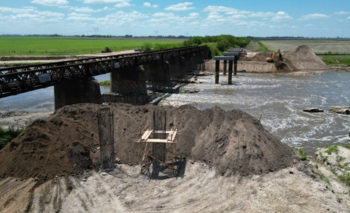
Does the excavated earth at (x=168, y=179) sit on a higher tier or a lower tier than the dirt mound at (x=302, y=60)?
lower

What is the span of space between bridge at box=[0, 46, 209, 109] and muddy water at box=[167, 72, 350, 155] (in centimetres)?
573

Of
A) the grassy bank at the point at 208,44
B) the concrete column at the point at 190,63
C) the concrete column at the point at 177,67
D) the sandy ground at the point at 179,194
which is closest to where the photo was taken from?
the sandy ground at the point at 179,194

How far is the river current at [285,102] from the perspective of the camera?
2356cm

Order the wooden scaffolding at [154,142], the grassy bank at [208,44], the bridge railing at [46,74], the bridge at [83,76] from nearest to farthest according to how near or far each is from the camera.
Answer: the wooden scaffolding at [154,142], the bridge railing at [46,74], the bridge at [83,76], the grassy bank at [208,44]

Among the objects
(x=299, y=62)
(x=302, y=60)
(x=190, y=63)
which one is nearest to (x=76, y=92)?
(x=190, y=63)

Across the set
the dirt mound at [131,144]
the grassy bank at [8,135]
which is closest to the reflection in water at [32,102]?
the grassy bank at [8,135]

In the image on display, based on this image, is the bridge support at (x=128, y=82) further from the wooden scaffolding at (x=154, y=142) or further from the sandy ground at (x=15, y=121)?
the wooden scaffolding at (x=154, y=142)

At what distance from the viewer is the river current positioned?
23.6m

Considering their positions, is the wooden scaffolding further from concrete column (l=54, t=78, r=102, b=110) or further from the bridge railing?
concrete column (l=54, t=78, r=102, b=110)

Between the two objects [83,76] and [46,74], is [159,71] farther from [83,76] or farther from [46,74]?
[46,74]

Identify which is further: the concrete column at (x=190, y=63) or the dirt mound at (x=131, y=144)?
the concrete column at (x=190, y=63)

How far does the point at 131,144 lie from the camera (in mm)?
15781

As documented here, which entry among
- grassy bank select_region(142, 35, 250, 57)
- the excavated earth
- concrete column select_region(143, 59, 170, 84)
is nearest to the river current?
concrete column select_region(143, 59, 170, 84)

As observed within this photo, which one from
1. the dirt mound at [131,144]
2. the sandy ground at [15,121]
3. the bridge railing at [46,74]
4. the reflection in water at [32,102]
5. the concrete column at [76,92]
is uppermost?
the bridge railing at [46,74]
